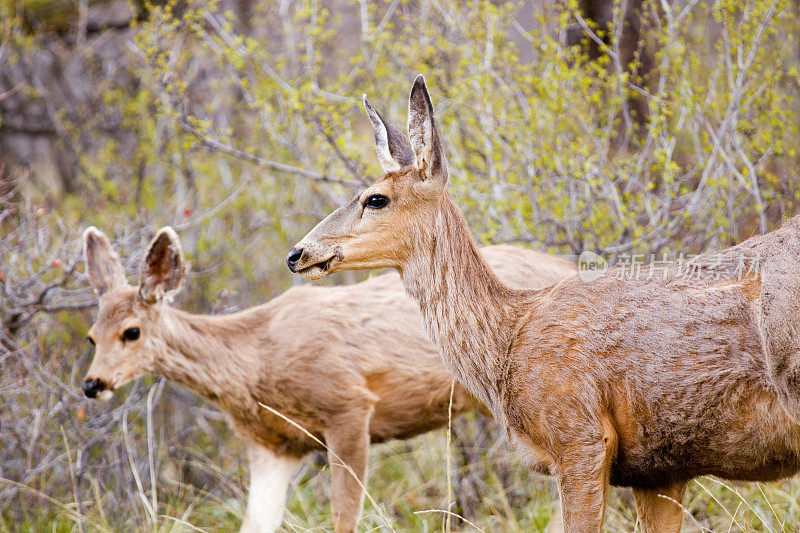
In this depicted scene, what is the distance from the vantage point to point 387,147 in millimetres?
5113

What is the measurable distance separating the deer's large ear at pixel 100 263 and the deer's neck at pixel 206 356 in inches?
21.7

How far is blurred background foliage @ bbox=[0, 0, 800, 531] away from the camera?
7.11 m

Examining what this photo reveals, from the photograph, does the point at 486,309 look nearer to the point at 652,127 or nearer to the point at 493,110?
the point at 652,127

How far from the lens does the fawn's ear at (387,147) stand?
5098mm

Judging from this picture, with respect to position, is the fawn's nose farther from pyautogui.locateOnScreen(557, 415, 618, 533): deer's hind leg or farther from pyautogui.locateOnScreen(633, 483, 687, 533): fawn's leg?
pyautogui.locateOnScreen(633, 483, 687, 533): fawn's leg

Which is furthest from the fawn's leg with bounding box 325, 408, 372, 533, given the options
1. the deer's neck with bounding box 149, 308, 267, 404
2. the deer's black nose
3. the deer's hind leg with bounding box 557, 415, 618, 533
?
the deer's hind leg with bounding box 557, 415, 618, 533

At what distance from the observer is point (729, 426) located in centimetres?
426

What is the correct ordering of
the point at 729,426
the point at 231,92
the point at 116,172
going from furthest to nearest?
the point at 231,92 < the point at 116,172 < the point at 729,426

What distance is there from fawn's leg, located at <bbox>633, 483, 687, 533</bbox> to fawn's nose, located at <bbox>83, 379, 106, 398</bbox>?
3.71m

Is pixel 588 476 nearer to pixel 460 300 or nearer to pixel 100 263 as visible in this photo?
pixel 460 300

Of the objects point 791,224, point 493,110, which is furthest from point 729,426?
point 493,110

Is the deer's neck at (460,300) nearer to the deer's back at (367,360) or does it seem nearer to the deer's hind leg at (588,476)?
the deer's hind leg at (588,476)

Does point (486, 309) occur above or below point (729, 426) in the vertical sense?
above

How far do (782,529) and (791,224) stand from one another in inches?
72.8
